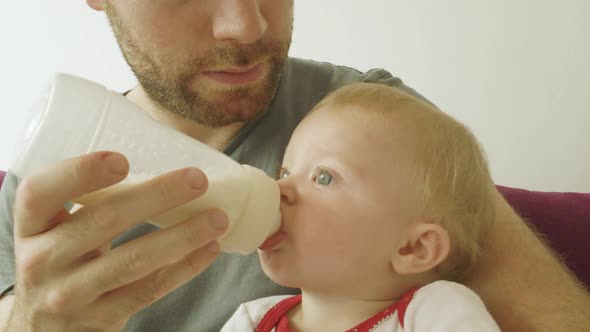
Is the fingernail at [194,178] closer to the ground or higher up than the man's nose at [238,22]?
closer to the ground

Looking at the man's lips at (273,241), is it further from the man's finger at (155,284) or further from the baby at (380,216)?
the man's finger at (155,284)

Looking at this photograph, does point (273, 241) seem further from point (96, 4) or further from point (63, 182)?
point (96, 4)

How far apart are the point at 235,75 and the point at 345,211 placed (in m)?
0.41

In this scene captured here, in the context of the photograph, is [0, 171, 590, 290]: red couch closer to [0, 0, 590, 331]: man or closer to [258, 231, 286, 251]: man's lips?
[0, 0, 590, 331]: man

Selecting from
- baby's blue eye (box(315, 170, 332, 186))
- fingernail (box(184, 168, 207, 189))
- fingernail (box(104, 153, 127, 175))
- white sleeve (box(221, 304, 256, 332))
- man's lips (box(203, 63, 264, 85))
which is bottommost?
white sleeve (box(221, 304, 256, 332))

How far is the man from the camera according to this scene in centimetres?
64

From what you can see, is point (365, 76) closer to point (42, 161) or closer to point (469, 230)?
point (469, 230)

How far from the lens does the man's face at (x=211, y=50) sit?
3.56 ft

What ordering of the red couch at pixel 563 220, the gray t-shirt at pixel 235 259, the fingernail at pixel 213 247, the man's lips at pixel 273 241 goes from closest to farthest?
the fingernail at pixel 213 247 → the man's lips at pixel 273 241 → the gray t-shirt at pixel 235 259 → the red couch at pixel 563 220

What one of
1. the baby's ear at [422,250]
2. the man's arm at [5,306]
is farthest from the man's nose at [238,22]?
the man's arm at [5,306]

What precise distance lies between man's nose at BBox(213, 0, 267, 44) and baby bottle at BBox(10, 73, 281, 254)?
1.27 feet

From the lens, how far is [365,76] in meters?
1.33

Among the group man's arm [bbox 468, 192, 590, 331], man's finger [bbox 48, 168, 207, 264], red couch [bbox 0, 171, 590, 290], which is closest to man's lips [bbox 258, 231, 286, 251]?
man's finger [bbox 48, 168, 207, 264]

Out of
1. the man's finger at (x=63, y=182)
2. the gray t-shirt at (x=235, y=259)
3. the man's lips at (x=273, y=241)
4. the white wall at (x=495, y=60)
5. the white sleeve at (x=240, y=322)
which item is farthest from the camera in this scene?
the white wall at (x=495, y=60)
